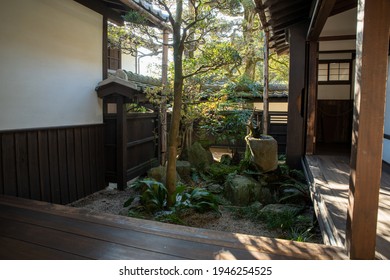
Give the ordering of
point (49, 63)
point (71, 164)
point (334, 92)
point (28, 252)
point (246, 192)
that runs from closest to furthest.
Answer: point (28, 252)
point (49, 63)
point (246, 192)
point (71, 164)
point (334, 92)

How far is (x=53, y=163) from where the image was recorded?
540cm

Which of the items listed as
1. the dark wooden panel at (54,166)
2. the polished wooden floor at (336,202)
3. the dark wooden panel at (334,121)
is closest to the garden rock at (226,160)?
the dark wooden panel at (334,121)

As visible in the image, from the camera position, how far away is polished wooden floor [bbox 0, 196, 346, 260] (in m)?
2.15

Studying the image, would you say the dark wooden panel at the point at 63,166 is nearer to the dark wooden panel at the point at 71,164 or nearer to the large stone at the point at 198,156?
the dark wooden panel at the point at 71,164

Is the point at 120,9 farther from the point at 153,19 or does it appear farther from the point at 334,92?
the point at 334,92

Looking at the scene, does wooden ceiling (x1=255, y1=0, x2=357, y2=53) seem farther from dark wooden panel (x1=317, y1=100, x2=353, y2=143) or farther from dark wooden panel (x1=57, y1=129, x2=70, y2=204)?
dark wooden panel (x1=57, y1=129, x2=70, y2=204)

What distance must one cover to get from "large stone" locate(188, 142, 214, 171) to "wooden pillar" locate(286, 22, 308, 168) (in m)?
2.81

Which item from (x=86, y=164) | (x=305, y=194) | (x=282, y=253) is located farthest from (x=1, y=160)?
(x=305, y=194)

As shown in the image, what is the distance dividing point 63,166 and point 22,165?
0.99 meters

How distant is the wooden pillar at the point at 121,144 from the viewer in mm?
6676

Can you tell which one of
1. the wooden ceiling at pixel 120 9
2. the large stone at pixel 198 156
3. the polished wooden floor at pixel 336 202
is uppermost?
the wooden ceiling at pixel 120 9

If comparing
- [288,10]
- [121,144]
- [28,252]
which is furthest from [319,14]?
[121,144]
